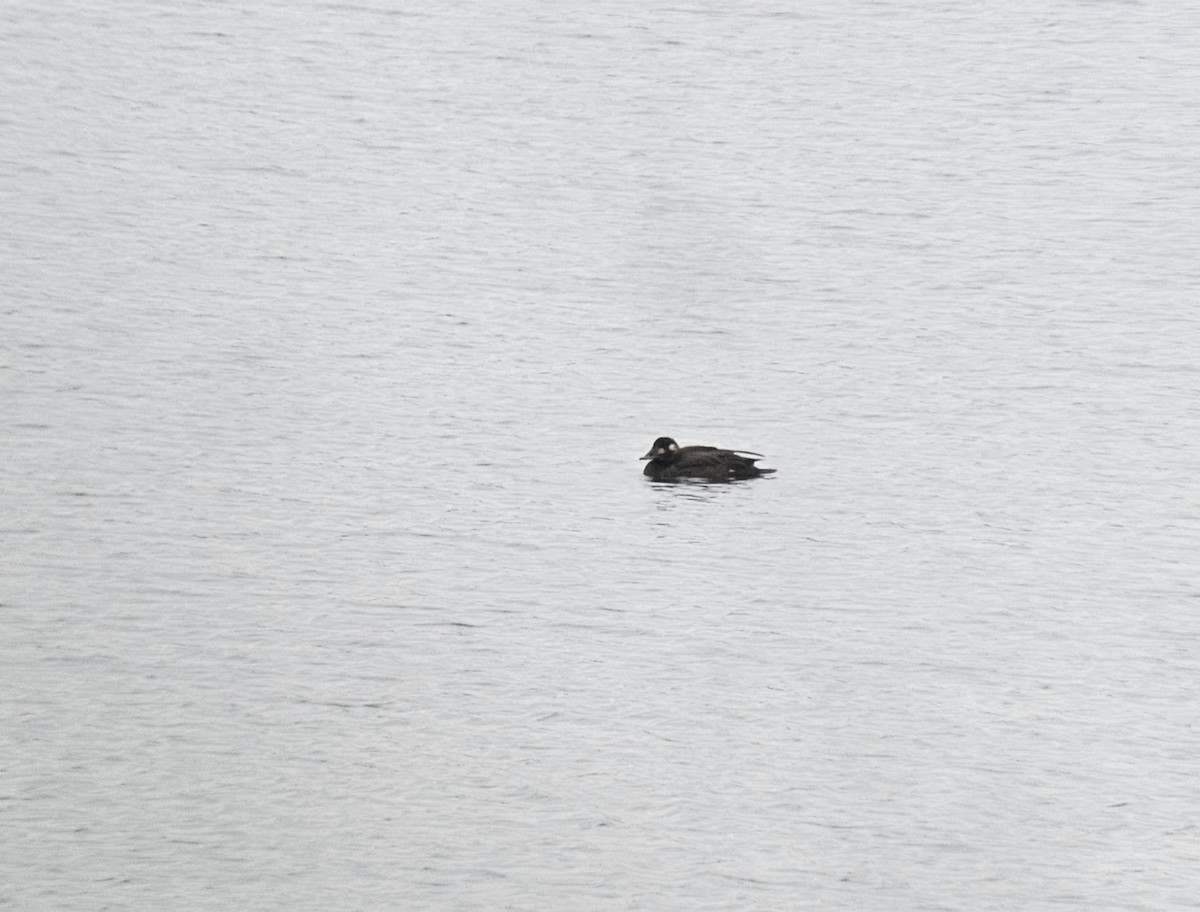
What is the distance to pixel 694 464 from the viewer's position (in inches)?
719

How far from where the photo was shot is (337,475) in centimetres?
1777

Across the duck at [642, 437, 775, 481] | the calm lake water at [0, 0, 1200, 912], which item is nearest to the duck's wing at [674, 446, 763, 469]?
the duck at [642, 437, 775, 481]

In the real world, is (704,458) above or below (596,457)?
above

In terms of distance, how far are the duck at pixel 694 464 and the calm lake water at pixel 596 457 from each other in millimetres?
194

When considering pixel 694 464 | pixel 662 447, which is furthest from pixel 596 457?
pixel 694 464

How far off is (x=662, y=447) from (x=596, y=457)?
0.65 meters

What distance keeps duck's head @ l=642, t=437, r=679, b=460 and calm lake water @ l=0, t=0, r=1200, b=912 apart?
340mm

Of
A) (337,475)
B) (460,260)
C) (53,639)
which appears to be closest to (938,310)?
(460,260)

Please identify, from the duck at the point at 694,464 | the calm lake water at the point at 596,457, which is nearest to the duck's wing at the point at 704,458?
the duck at the point at 694,464

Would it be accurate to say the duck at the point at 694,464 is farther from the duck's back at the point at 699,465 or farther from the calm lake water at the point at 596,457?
the calm lake water at the point at 596,457

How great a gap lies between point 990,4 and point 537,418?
18.9 meters

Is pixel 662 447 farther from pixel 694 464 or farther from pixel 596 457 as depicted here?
pixel 596 457

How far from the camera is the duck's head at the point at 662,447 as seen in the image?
18219 mm

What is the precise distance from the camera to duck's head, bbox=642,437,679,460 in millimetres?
18219
